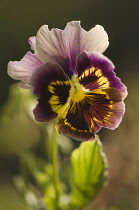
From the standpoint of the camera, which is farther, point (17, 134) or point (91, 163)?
point (17, 134)

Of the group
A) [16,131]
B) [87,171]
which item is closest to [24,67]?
[87,171]

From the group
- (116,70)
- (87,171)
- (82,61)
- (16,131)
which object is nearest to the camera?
(82,61)

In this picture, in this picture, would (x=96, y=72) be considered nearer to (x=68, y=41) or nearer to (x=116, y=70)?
(x=68, y=41)

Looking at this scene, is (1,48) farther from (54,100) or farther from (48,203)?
(54,100)

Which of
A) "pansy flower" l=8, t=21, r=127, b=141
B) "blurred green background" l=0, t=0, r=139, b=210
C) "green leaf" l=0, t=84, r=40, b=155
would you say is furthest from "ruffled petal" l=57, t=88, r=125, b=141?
"green leaf" l=0, t=84, r=40, b=155

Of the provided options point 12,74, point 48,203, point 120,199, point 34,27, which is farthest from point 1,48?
point 12,74

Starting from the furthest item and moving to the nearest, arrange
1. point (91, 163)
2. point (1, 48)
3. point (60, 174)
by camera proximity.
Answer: point (1, 48), point (60, 174), point (91, 163)

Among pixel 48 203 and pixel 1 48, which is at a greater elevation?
pixel 1 48

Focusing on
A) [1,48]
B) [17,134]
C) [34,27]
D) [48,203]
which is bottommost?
[48,203]
